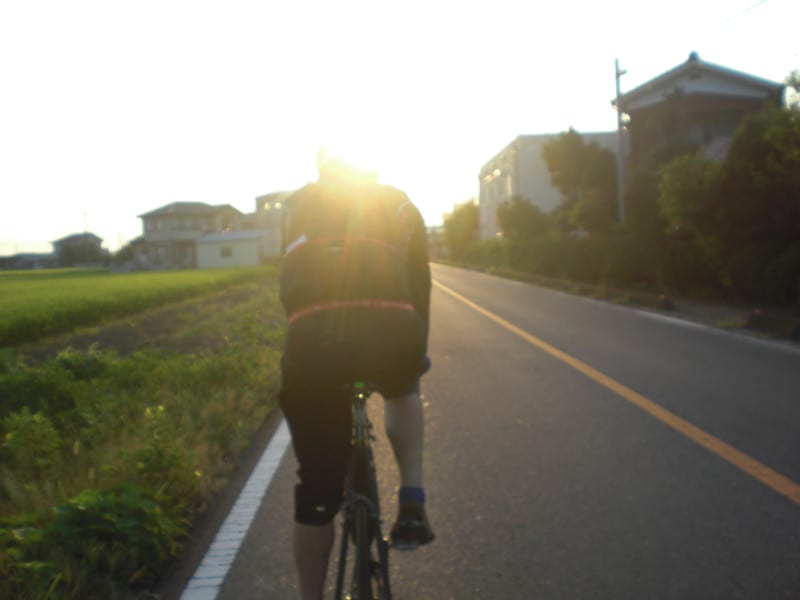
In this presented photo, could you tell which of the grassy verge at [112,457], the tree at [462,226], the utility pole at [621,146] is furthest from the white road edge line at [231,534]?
the tree at [462,226]

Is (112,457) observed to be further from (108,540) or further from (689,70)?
→ (689,70)

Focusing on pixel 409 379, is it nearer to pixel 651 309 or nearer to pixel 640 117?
pixel 651 309

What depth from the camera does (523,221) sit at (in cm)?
4506

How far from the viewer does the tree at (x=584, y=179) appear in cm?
3172

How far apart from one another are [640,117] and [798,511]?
116 feet

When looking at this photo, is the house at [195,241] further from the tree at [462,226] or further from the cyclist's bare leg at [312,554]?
the cyclist's bare leg at [312,554]

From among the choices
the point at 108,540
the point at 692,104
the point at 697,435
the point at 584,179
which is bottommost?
the point at 697,435

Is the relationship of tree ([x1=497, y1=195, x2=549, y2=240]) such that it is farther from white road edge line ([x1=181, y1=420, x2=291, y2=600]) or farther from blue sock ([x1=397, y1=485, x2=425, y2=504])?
blue sock ([x1=397, y1=485, x2=425, y2=504])

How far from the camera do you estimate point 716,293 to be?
19.5 meters

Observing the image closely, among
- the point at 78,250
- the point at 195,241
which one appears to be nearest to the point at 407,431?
the point at 78,250

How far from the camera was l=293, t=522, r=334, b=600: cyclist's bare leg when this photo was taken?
2.57m

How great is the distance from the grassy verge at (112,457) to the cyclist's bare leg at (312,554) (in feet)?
3.87

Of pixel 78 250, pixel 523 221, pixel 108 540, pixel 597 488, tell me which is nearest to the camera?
pixel 108 540

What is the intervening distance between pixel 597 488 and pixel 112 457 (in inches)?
120
